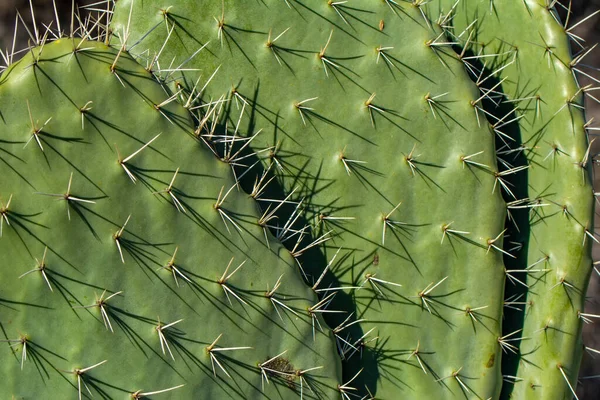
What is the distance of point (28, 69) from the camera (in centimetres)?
127

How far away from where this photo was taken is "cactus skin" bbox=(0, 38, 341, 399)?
4.17ft

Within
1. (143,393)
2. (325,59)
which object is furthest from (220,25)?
(143,393)

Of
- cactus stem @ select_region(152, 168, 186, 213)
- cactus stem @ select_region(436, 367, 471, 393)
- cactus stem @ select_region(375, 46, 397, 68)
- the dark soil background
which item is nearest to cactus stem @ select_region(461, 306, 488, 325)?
cactus stem @ select_region(436, 367, 471, 393)

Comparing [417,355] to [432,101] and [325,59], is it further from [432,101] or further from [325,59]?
[325,59]

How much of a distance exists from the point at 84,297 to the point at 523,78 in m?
1.20

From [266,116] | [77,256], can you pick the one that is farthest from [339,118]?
[77,256]

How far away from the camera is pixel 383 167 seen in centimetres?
165

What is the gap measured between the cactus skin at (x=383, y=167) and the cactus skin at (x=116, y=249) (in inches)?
9.5

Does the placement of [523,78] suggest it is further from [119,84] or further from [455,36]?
[119,84]

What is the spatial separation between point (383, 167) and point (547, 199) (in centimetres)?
44

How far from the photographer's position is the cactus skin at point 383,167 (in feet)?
5.30

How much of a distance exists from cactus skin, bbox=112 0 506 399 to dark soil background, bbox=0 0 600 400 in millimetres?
1483

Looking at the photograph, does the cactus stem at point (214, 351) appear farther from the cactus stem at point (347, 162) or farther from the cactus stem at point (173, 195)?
the cactus stem at point (347, 162)

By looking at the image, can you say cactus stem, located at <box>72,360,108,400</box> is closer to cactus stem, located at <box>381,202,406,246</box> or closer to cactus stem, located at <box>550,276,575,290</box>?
cactus stem, located at <box>381,202,406,246</box>
